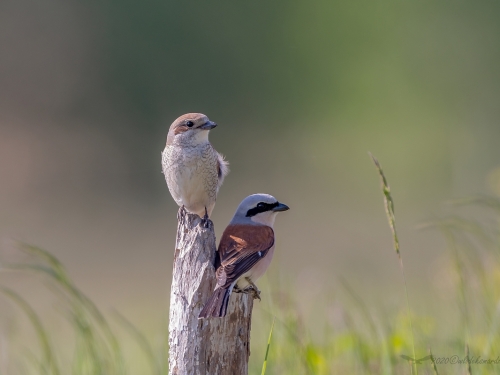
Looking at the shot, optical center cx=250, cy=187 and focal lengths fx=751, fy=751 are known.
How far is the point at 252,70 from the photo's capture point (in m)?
22.1

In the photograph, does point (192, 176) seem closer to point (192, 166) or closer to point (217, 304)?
point (192, 166)

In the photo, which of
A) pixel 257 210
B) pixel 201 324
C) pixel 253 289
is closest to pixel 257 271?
pixel 253 289

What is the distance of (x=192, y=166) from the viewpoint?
442cm

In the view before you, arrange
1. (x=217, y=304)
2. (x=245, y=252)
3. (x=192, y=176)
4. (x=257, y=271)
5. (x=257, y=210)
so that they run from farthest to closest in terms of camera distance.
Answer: (x=192, y=176) → (x=257, y=210) → (x=257, y=271) → (x=245, y=252) → (x=217, y=304)

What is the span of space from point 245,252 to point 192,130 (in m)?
1.32

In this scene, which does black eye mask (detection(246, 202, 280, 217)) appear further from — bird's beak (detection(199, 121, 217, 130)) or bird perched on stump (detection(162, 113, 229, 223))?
bird's beak (detection(199, 121, 217, 130))

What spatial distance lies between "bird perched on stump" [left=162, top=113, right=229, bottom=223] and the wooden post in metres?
1.40

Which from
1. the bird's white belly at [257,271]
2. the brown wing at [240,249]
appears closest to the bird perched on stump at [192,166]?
the brown wing at [240,249]

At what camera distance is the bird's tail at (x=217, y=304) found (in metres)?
2.69

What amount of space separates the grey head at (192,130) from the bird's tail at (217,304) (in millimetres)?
1819

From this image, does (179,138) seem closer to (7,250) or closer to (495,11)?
(7,250)

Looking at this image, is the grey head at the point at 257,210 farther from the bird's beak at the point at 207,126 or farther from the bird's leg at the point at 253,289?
the bird's beak at the point at 207,126

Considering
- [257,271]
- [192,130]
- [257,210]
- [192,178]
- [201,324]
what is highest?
[192,130]

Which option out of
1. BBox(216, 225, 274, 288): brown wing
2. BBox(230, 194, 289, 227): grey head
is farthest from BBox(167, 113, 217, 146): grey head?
BBox(216, 225, 274, 288): brown wing
